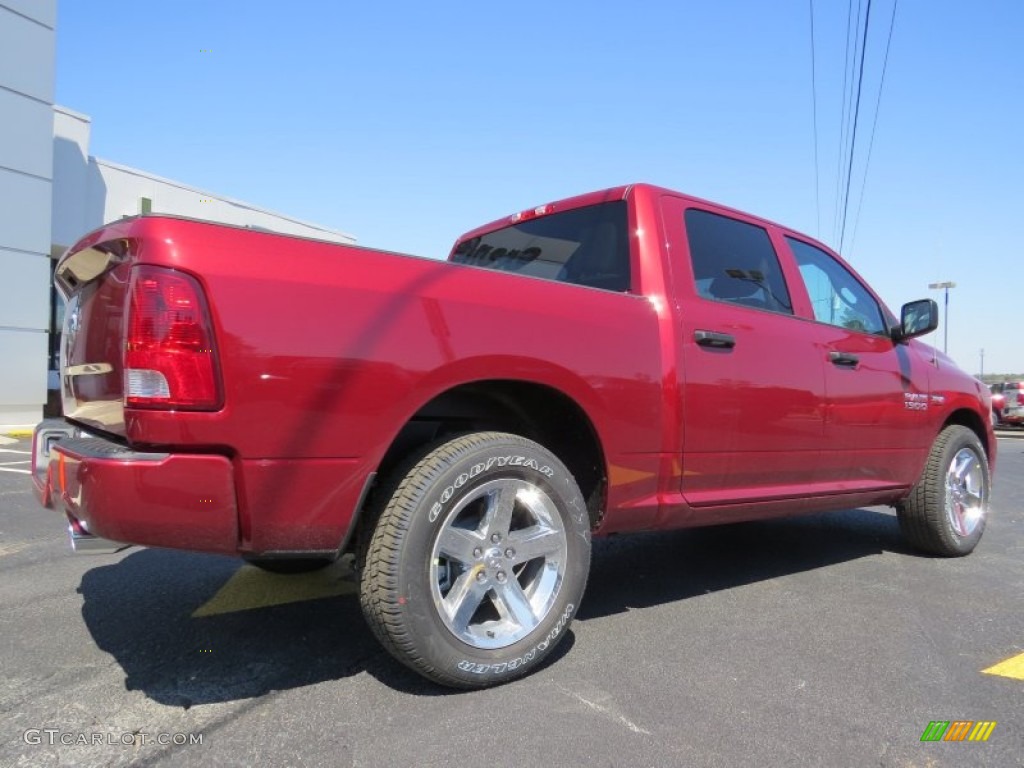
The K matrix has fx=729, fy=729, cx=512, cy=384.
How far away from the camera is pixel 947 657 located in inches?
116

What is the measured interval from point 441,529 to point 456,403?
1.80 ft

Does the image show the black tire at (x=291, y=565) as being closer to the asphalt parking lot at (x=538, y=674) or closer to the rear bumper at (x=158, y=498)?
the asphalt parking lot at (x=538, y=674)

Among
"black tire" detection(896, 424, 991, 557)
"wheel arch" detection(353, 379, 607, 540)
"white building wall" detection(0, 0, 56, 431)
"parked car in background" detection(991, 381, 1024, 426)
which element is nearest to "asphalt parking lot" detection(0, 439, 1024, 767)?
"black tire" detection(896, 424, 991, 557)

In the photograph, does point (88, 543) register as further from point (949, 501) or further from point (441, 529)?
point (949, 501)

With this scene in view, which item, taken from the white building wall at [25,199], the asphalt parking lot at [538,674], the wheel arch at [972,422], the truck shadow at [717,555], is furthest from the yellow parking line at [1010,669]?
the white building wall at [25,199]

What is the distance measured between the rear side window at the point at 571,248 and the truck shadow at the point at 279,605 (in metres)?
1.57

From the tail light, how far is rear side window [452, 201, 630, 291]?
1791 mm

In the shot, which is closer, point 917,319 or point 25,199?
point 917,319

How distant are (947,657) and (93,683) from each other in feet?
10.5

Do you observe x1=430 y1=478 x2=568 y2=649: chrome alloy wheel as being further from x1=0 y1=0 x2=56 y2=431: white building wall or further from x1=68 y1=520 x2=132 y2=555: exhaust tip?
x1=0 y1=0 x2=56 y2=431: white building wall

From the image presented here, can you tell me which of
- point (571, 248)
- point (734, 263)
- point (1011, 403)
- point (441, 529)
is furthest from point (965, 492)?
point (1011, 403)

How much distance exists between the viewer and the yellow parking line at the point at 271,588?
3303mm

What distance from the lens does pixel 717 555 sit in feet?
15.1

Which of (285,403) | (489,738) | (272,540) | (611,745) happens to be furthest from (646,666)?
(285,403)
